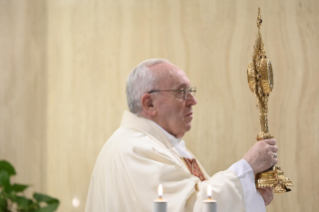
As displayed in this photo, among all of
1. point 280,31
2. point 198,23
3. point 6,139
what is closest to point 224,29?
point 198,23

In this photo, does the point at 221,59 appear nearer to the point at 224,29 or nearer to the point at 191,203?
the point at 224,29

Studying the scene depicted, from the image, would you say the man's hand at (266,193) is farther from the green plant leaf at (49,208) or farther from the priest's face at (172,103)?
the green plant leaf at (49,208)

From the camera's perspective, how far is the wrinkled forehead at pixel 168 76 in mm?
3354

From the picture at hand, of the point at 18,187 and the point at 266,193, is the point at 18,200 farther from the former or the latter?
the point at 266,193

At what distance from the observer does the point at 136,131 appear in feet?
10.2

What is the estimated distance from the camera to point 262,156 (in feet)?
8.75

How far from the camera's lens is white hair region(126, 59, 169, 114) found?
3.36 meters

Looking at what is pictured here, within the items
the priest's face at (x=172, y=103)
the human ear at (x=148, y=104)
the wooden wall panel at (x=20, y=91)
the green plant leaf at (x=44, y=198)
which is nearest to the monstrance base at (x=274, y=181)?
the priest's face at (x=172, y=103)

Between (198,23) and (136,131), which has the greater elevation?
(198,23)

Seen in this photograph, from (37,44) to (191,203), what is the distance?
323cm

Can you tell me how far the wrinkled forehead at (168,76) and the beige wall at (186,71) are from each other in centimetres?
170

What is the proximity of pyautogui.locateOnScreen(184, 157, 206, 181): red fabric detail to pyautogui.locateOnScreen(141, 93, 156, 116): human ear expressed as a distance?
0.46 meters

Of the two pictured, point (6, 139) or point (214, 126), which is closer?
point (6, 139)

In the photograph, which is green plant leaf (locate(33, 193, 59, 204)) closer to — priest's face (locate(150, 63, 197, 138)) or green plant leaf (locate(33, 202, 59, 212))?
green plant leaf (locate(33, 202, 59, 212))
